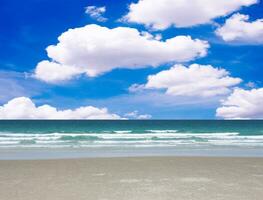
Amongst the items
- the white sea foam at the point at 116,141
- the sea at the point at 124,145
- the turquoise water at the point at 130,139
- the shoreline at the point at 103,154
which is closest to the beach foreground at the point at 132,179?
the shoreline at the point at 103,154

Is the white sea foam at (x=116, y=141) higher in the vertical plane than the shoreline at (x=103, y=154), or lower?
higher

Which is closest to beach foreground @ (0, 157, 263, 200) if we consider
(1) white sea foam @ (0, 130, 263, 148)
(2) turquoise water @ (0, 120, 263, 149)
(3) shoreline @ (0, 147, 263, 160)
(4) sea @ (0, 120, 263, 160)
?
(3) shoreline @ (0, 147, 263, 160)

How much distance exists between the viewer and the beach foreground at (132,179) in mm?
7254

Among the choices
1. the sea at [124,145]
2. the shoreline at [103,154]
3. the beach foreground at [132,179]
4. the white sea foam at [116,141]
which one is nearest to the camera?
the beach foreground at [132,179]

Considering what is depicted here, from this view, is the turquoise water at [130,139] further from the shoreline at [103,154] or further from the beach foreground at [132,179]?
the beach foreground at [132,179]

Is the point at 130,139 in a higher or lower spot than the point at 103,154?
Answer: higher

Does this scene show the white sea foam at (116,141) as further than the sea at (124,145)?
Yes

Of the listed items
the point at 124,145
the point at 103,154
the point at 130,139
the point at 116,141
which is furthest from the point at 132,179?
the point at 130,139

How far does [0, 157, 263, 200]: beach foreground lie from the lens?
725 cm

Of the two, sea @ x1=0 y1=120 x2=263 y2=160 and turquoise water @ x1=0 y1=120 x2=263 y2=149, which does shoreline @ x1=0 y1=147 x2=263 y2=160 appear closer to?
sea @ x1=0 y1=120 x2=263 y2=160

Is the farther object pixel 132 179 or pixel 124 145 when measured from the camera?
pixel 124 145

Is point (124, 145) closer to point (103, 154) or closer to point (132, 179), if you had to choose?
point (103, 154)

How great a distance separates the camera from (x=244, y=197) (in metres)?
7.02

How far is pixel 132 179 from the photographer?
9047 millimetres
